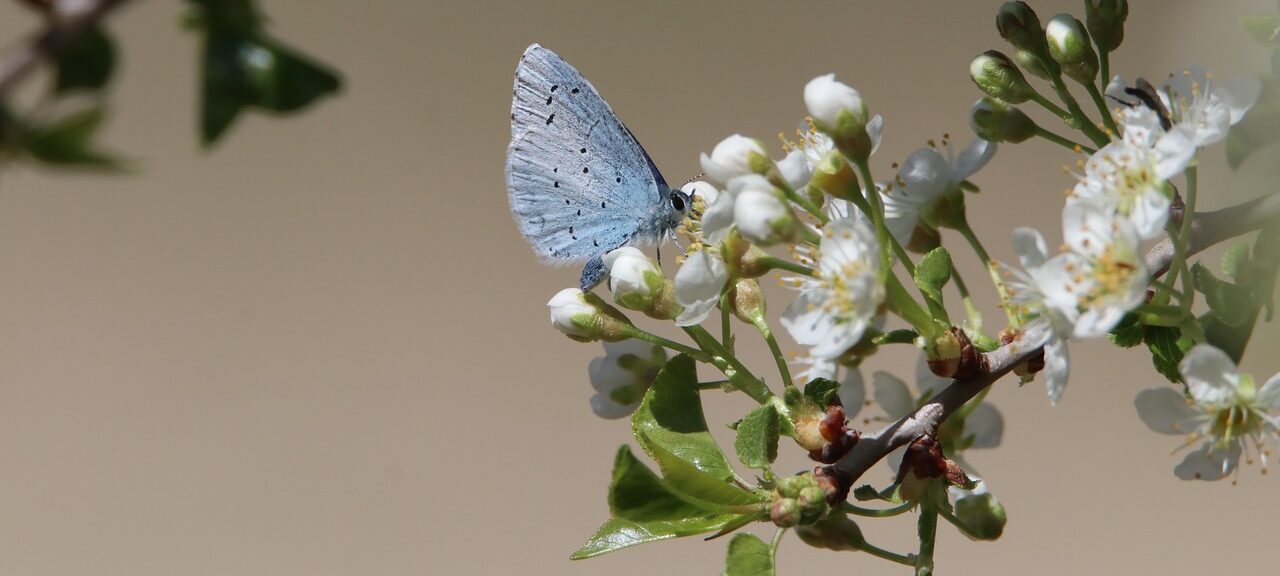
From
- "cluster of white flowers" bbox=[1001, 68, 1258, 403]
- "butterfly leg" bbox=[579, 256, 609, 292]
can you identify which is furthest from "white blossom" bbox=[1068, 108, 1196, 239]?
"butterfly leg" bbox=[579, 256, 609, 292]

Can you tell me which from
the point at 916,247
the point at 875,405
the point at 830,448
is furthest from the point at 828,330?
the point at 875,405

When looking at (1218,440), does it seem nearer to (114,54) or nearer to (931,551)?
(931,551)

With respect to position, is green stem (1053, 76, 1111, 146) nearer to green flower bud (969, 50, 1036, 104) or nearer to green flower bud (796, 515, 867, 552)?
green flower bud (969, 50, 1036, 104)

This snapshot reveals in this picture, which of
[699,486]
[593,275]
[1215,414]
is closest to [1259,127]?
[1215,414]

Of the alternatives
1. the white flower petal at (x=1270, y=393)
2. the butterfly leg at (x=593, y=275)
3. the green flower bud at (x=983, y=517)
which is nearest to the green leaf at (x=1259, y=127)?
the white flower petal at (x=1270, y=393)

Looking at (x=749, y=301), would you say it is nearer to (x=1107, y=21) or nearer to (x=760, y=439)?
(x=760, y=439)

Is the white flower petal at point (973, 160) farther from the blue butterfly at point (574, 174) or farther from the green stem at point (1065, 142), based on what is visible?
the blue butterfly at point (574, 174)
